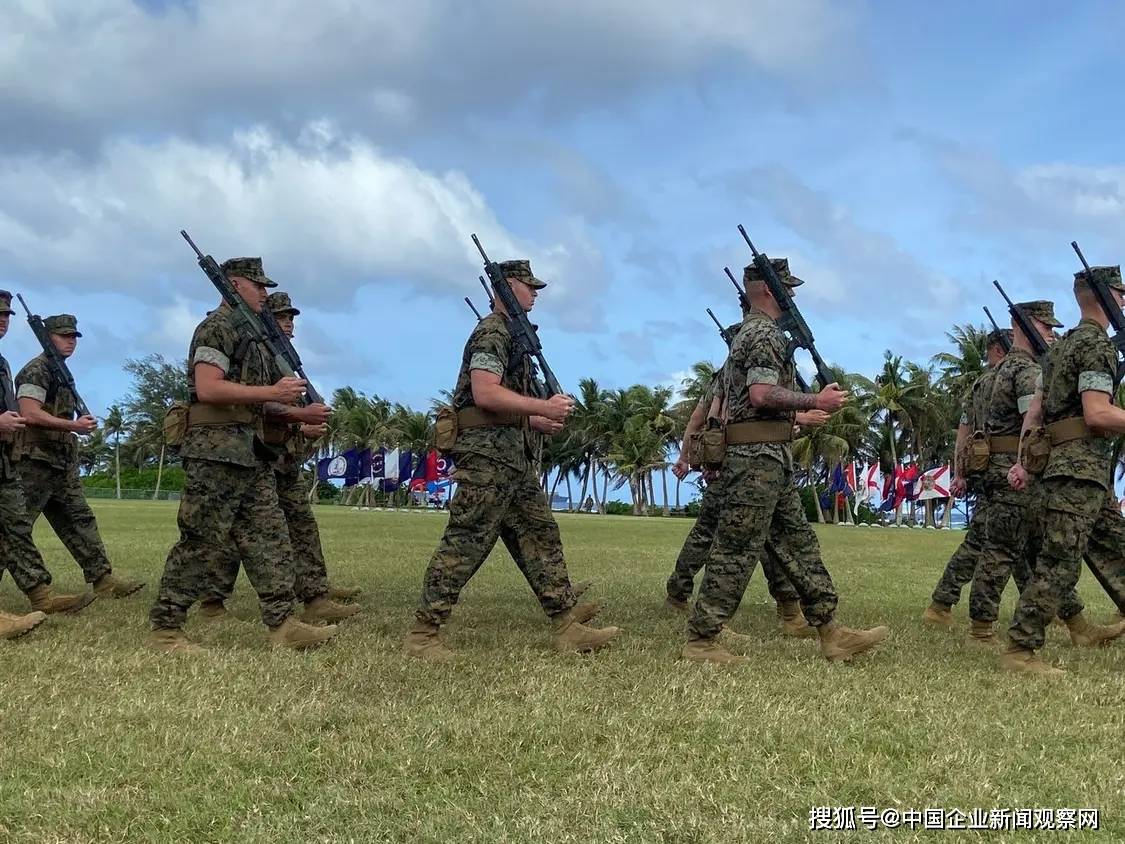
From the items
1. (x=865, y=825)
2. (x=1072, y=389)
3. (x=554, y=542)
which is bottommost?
(x=865, y=825)

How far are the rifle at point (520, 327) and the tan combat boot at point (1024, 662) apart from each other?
2.96m

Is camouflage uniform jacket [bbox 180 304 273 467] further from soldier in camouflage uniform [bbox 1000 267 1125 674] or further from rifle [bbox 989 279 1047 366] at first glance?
rifle [bbox 989 279 1047 366]

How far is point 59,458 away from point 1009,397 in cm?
741

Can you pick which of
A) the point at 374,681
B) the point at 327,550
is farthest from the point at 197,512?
the point at 327,550

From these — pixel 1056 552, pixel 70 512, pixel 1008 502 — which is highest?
pixel 70 512

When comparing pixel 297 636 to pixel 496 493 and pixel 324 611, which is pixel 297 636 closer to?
pixel 496 493

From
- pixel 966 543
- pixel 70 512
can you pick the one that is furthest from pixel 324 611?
pixel 966 543

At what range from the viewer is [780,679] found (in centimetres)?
476

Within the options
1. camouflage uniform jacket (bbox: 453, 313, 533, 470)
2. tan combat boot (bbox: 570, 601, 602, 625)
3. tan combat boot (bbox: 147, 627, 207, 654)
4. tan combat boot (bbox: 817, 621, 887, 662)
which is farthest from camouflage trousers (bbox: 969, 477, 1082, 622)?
tan combat boot (bbox: 147, 627, 207, 654)

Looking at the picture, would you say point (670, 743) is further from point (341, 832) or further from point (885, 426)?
point (885, 426)

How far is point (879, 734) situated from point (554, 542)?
2.46m

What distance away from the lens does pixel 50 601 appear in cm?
687

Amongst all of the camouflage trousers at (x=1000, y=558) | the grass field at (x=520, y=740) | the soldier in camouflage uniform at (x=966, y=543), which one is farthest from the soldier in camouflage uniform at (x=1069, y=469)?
the soldier in camouflage uniform at (x=966, y=543)

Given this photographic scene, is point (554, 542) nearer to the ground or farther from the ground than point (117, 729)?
farther from the ground
